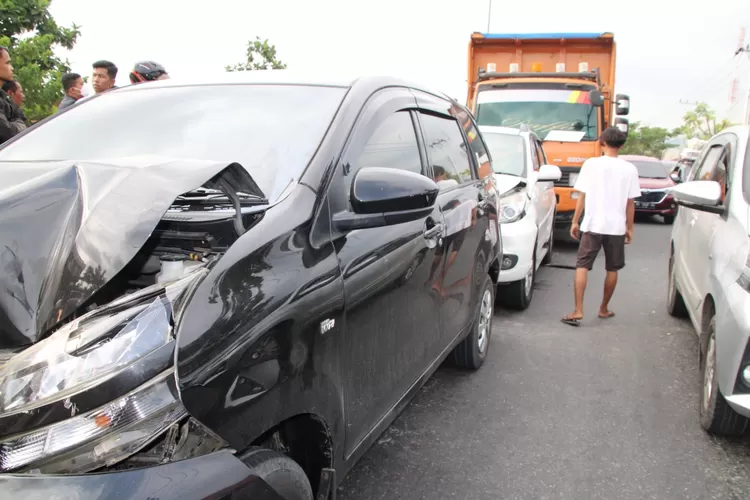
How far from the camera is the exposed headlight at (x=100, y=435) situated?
1.37 meters

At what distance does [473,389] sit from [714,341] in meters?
1.47

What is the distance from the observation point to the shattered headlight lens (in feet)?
4.63

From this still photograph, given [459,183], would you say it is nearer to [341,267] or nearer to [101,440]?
[341,267]

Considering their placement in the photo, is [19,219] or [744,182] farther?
[744,182]

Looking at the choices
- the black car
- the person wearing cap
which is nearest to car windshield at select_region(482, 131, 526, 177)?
the person wearing cap

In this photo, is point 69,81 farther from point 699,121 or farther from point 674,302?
point 699,121

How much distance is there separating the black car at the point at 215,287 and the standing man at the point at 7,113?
2111mm

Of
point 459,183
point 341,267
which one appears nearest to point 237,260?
point 341,267

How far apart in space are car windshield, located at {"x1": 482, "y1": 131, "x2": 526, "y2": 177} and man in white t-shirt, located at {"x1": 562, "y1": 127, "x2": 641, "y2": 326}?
124 centimetres

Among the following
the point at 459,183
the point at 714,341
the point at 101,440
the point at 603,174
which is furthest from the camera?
the point at 603,174

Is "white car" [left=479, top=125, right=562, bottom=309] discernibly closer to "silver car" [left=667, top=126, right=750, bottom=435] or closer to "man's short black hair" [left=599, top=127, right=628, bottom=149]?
"man's short black hair" [left=599, top=127, right=628, bottom=149]

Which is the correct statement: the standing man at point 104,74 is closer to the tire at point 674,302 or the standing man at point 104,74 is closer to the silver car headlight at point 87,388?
the silver car headlight at point 87,388

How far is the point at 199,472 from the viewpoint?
4.64 feet

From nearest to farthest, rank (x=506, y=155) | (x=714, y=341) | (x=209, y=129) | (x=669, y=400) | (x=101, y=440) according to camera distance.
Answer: (x=101, y=440) → (x=209, y=129) → (x=714, y=341) → (x=669, y=400) → (x=506, y=155)
